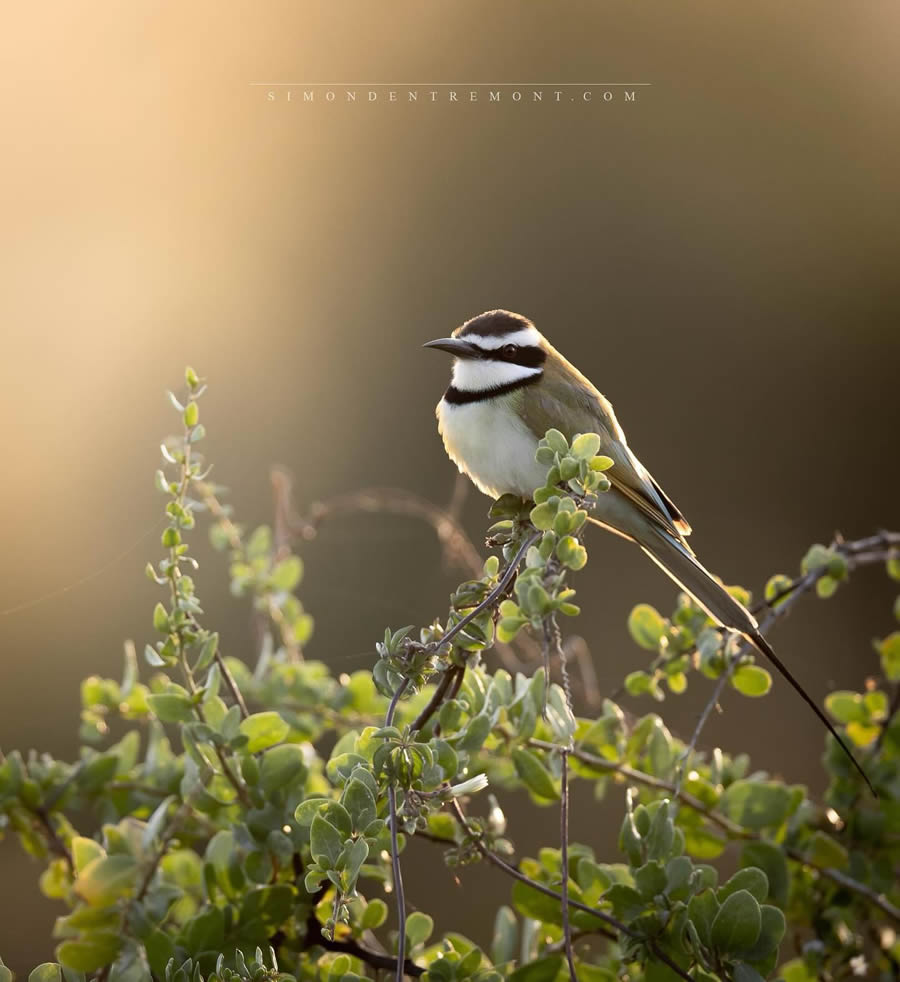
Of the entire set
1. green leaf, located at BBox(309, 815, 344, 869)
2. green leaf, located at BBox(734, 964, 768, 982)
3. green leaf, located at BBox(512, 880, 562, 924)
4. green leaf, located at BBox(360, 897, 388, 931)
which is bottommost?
green leaf, located at BBox(734, 964, 768, 982)

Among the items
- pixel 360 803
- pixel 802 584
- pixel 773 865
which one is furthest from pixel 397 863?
pixel 802 584

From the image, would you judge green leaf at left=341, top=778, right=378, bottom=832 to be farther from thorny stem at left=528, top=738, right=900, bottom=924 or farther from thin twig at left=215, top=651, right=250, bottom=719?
thorny stem at left=528, top=738, right=900, bottom=924

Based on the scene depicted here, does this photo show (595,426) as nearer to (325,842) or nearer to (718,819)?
(718,819)

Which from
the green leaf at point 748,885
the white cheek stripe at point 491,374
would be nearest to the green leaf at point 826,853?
the green leaf at point 748,885

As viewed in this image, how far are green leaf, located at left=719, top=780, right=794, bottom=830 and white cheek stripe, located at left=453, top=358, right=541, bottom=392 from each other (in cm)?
90

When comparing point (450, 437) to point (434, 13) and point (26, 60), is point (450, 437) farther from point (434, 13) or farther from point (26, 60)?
point (434, 13)

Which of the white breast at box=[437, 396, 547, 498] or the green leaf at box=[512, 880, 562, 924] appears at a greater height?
the white breast at box=[437, 396, 547, 498]

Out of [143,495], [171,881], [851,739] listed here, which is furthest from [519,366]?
[143,495]

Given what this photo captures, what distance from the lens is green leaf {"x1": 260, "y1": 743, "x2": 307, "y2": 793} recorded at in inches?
41.1

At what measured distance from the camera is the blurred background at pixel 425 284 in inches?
105

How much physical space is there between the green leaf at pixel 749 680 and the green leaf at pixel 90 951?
26.9 inches

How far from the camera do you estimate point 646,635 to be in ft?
4.43

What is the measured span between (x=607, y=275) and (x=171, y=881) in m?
3.12

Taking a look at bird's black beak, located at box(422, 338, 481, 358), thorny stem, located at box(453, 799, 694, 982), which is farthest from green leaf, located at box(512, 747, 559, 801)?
bird's black beak, located at box(422, 338, 481, 358)
